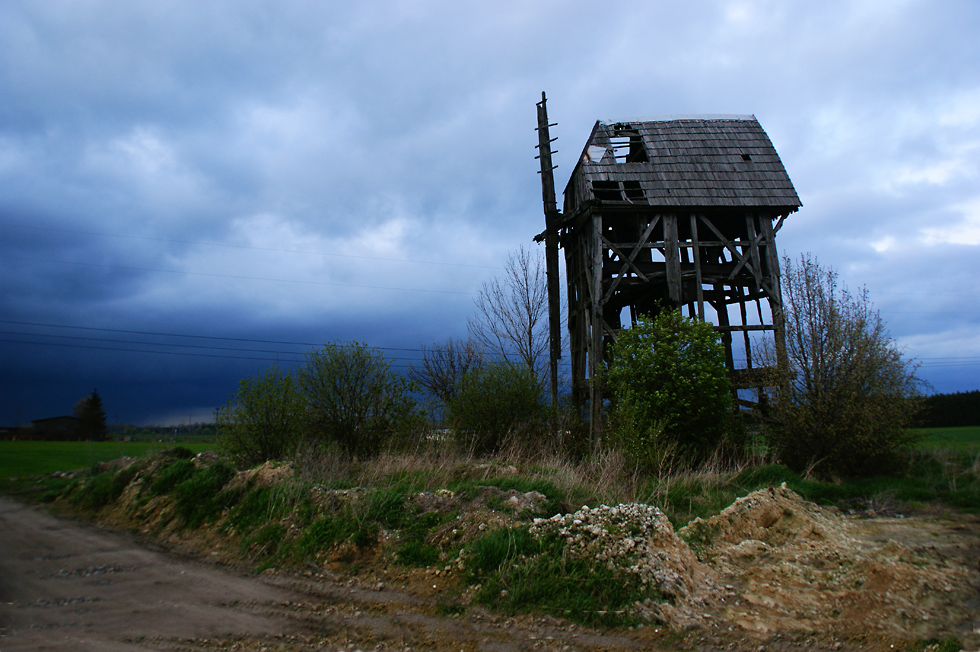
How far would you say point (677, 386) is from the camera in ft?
39.4

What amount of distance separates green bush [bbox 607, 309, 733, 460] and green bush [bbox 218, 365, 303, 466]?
22.9ft

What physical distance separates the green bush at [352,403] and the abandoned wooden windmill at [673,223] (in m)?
5.83

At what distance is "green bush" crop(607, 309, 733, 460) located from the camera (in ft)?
38.9

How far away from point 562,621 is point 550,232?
14.6m

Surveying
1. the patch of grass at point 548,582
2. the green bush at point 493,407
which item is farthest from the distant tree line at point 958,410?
the patch of grass at point 548,582

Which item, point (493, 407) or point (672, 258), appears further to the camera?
point (672, 258)

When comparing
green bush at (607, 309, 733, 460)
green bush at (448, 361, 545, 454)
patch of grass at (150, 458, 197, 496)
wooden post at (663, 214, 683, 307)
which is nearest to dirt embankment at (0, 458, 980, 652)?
patch of grass at (150, 458, 197, 496)

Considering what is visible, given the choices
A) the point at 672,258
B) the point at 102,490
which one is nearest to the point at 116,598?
the point at 102,490

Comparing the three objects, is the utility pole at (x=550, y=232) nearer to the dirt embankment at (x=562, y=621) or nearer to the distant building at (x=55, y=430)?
the dirt embankment at (x=562, y=621)

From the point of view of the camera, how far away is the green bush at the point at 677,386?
11844mm

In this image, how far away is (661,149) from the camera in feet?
56.3

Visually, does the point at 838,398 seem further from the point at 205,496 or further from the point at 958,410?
the point at 958,410

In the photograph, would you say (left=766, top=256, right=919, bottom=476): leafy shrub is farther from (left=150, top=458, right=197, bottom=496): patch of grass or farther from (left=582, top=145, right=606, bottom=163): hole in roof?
(left=150, top=458, right=197, bottom=496): patch of grass

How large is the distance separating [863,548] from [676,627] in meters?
2.95
